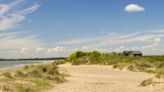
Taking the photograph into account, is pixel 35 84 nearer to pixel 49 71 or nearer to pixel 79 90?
pixel 79 90

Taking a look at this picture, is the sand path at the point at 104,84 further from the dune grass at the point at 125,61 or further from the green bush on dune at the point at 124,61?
the green bush on dune at the point at 124,61

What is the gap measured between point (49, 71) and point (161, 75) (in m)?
9.60

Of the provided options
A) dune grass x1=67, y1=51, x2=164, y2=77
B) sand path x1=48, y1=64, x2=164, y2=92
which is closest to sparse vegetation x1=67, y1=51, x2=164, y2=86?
dune grass x1=67, y1=51, x2=164, y2=77

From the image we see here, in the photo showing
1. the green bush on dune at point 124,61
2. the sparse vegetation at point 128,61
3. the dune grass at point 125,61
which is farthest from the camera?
the green bush on dune at point 124,61

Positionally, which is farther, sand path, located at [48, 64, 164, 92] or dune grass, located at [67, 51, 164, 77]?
dune grass, located at [67, 51, 164, 77]

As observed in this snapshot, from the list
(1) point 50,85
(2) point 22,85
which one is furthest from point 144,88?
(2) point 22,85

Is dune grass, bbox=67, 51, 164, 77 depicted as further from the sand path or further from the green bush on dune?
the sand path

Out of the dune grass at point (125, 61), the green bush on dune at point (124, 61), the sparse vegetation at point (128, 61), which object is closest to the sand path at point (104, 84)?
the sparse vegetation at point (128, 61)

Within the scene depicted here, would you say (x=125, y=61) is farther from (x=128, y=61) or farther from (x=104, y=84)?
(x=104, y=84)

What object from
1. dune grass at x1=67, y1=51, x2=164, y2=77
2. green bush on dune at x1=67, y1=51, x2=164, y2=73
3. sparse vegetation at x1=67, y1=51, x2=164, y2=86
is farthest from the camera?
green bush on dune at x1=67, y1=51, x2=164, y2=73

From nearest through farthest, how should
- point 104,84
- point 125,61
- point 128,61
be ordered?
point 104,84 < point 128,61 < point 125,61

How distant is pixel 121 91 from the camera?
62.0ft

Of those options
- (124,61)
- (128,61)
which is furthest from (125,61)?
(128,61)

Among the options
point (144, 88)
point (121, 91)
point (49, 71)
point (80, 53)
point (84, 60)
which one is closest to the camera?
point (121, 91)
